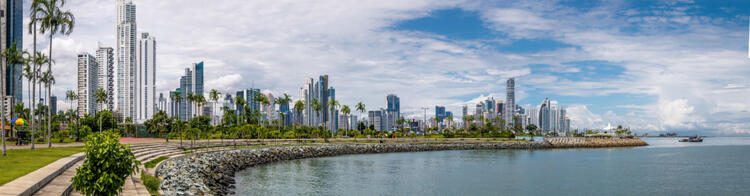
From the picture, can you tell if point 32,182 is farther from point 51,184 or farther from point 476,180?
point 476,180

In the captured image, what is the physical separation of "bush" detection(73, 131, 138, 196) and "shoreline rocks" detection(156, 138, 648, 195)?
12.3m

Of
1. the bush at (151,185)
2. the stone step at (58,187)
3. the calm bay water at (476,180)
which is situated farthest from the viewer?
the calm bay water at (476,180)

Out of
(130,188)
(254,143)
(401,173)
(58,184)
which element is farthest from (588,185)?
(254,143)

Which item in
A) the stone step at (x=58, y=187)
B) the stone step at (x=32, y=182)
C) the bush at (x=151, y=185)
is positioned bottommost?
the bush at (x=151, y=185)

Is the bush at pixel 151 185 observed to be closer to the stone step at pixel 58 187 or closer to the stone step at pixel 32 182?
the stone step at pixel 58 187

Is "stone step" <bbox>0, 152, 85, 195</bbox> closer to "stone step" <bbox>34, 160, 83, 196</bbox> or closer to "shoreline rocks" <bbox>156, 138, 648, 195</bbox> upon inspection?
"stone step" <bbox>34, 160, 83, 196</bbox>

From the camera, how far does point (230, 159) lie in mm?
63719

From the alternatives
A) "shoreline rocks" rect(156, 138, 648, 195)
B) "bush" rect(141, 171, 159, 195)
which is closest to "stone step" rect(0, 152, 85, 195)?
"bush" rect(141, 171, 159, 195)

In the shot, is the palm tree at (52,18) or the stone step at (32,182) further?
the palm tree at (52,18)

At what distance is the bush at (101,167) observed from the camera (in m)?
18.0

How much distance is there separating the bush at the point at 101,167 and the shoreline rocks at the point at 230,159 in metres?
12.3

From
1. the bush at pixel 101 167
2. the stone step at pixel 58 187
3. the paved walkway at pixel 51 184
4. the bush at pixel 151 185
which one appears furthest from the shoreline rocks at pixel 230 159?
the bush at pixel 101 167

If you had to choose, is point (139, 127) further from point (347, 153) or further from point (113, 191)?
point (113, 191)

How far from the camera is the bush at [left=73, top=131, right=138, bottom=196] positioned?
59.2ft
